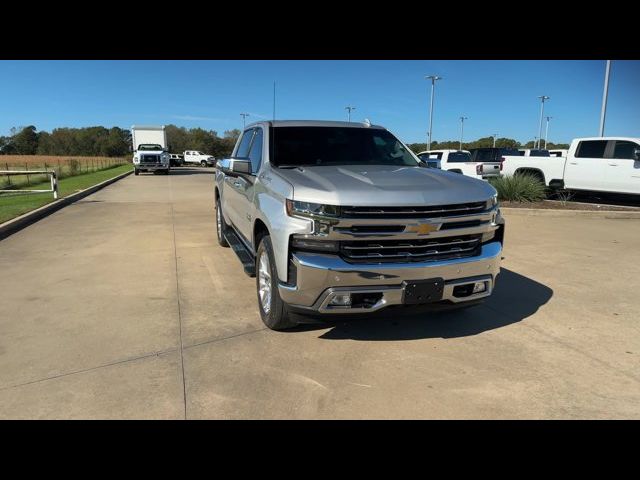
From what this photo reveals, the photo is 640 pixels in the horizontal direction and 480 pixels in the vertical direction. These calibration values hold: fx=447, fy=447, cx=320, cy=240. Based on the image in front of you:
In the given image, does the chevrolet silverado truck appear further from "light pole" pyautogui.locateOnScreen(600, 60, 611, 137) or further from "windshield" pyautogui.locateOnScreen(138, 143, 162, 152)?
"windshield" pyautogui.locateOnScreen(138, 143, 162, 152)

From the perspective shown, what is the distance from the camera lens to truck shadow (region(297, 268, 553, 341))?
396 centimetres

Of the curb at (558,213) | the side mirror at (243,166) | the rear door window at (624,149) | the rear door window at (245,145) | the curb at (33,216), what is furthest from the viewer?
the rear door window at (624,149)

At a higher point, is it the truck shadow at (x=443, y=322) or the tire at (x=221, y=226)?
the tire at (x=221, y=226)

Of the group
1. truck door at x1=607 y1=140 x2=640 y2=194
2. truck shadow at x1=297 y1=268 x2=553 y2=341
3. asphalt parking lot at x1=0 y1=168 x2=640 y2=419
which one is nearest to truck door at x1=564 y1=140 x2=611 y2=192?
truck door at x1=607 y1=140 x2=640 y2=194

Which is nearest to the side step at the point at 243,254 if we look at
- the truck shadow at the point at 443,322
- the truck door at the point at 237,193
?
the truck door at the point at 237,193

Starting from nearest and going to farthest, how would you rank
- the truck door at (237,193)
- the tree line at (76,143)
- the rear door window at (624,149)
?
the truck door at (237,193) < the rear door window at (624,149) < the tree line at (76,143)

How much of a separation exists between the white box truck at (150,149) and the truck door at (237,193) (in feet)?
85.7

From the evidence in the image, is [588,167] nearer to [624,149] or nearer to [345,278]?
[624,149]

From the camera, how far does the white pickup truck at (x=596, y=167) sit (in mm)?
12180

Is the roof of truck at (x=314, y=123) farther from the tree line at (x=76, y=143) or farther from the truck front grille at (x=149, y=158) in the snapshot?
the tree line at (x=76, y=143)
